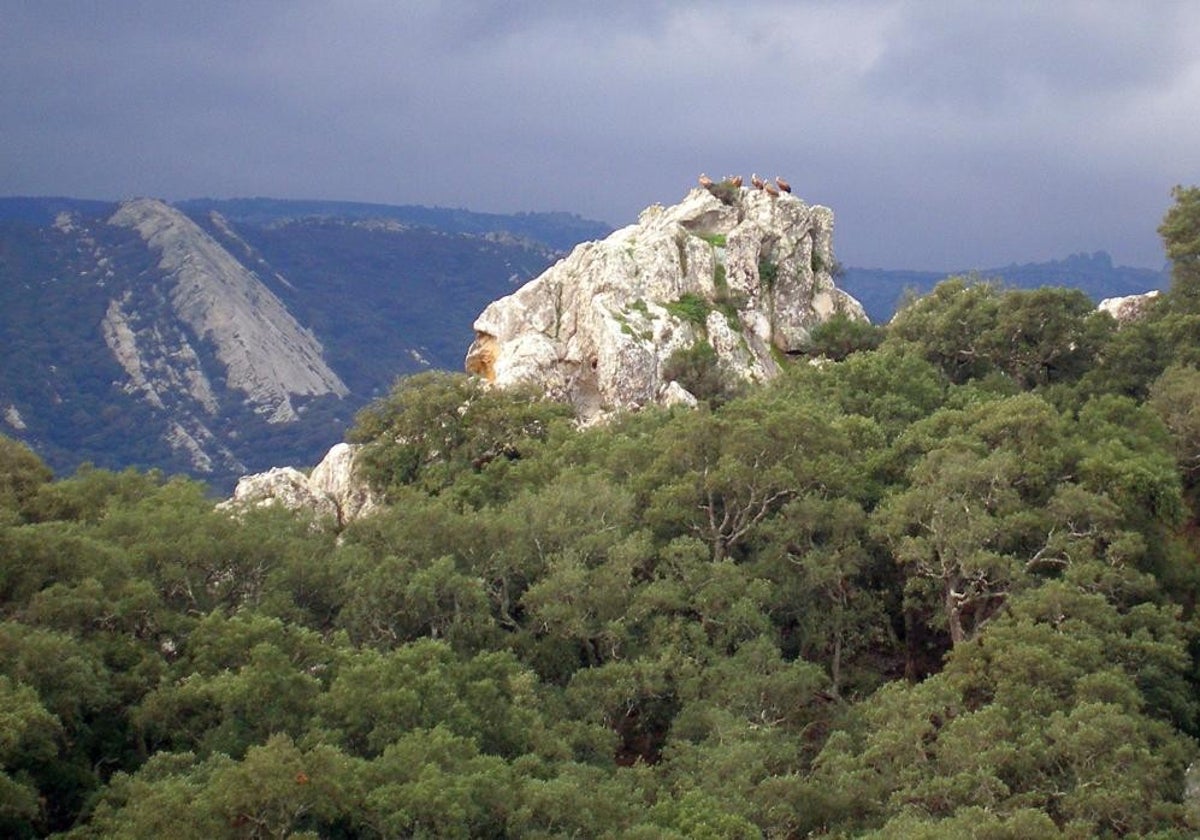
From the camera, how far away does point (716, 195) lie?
63312 millimetres

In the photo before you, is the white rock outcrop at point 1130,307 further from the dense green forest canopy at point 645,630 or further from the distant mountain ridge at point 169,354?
the distant mountain ridge at point 169,354

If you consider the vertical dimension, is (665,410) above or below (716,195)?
below

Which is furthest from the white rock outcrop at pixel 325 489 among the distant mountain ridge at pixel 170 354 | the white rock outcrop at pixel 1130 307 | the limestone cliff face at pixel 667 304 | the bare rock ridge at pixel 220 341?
the bare rock ridge at pixel 220 341

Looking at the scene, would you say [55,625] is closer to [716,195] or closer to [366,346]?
[716,195]

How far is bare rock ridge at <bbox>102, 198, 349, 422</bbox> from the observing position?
154 metres

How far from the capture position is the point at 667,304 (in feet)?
185

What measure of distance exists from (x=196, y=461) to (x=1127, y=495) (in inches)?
4436

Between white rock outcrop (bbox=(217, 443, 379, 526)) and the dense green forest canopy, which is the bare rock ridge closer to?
white rock outcrop (bbox=(217, 443, 379, 526))

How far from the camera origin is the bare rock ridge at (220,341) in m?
154

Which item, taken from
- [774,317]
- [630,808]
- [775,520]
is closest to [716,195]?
[774,317]

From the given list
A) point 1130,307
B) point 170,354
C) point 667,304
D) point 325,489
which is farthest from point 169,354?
point 1130,307

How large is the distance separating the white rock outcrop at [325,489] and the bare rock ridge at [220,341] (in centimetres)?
9944

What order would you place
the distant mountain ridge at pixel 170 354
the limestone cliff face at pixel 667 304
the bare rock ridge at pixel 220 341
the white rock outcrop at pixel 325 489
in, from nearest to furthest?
the white rock outcrop at pixel 325 489 < the limestone cliff face at pixel 667 304 < the distant mountain ridge at pixel 170 354 < the bare rock ridge at pixel 220 341

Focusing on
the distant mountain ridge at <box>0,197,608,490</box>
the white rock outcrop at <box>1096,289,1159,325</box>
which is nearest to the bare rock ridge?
the distant mountain ridge at <box>0,197,608,490</box>
